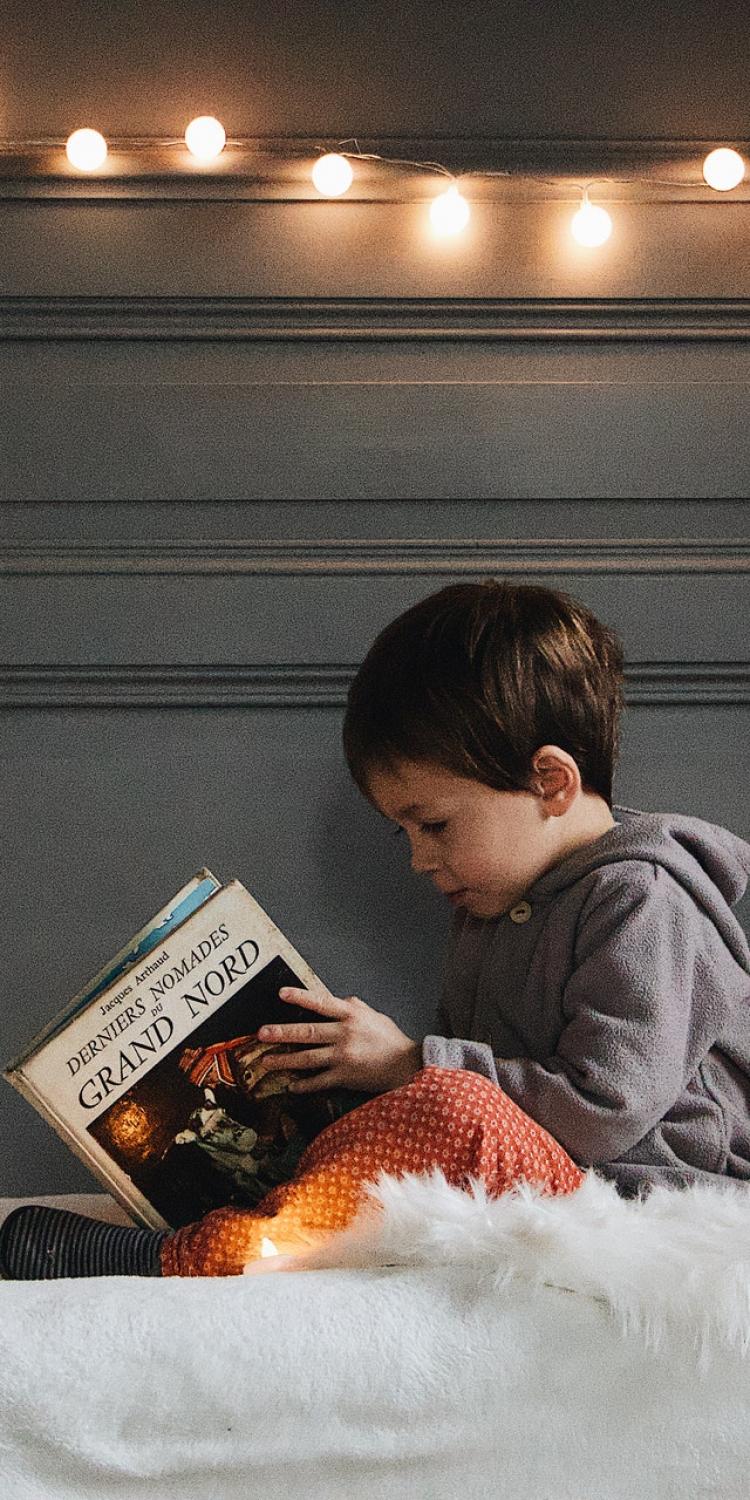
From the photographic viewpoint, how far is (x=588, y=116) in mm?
1256

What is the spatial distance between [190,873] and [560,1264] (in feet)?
1.98

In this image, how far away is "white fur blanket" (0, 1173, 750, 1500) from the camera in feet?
2.23

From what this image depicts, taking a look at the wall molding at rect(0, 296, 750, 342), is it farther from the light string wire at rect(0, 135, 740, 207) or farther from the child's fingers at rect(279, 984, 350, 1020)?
the child's fingers at rect(279, 984, 350, 1020)

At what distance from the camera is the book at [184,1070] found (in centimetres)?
95

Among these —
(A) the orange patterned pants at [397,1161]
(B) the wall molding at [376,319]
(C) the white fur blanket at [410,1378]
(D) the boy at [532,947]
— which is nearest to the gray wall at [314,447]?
(B) the wall molding at [376,319]

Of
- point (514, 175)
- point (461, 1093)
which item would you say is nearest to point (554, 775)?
point (461, 1093)

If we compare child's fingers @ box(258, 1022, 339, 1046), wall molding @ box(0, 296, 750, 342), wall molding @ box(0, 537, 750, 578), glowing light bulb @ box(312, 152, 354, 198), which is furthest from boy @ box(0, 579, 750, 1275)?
glowing light bulb @ box(312, 152, 354, 198)

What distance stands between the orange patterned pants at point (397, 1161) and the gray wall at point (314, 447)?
14.7 inches

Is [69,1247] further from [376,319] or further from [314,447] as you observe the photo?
[376,319]

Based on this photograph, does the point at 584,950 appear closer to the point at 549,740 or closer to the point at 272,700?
the point at 549,740

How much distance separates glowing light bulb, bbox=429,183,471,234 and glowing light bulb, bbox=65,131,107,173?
0.29 m

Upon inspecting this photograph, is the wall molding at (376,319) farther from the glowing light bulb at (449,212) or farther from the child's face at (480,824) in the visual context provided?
the child's face at (480,824)

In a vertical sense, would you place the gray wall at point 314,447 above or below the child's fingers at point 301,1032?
above

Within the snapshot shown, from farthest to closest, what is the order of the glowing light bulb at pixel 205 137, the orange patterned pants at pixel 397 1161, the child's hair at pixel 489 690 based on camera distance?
the glowing light bulb at pixel 205 137 < the child's hair at pixel 489 690 < the orange patterned pants at pixel 397 1161
